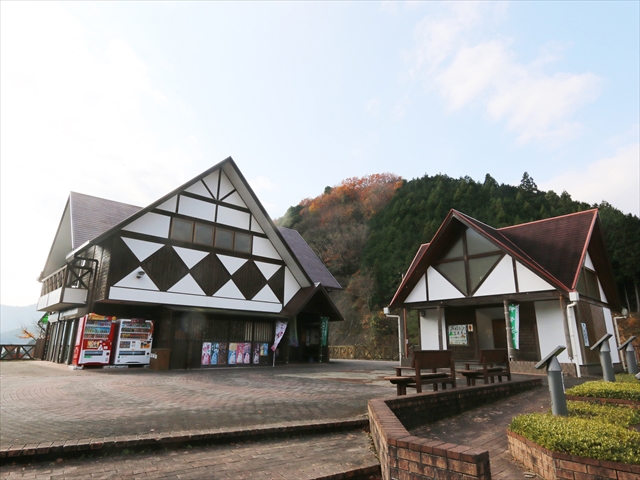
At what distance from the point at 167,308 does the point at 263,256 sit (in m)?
5.53

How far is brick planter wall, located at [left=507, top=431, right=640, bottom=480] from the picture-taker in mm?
3029

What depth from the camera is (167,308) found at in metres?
14.9

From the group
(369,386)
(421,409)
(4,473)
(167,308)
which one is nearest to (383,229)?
(167,308)

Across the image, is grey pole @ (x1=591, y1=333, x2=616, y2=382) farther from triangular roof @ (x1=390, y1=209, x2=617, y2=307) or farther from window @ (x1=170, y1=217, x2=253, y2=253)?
window @ (x1=170, y1=217, x2=253, y2=253)

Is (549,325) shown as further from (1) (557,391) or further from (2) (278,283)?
(2) (278,283)

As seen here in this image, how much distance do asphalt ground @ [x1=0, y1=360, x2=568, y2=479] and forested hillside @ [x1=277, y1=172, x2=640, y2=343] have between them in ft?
83.4

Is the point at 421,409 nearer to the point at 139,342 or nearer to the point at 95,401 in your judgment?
the point at 95,401

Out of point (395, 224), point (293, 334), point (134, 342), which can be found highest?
point (395, 224)

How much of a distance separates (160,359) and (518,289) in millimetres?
13741

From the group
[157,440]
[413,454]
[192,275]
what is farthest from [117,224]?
[413,454]

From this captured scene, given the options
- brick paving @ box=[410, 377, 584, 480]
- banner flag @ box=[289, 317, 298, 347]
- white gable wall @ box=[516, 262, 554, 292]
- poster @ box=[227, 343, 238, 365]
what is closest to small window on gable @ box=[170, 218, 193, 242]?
poster @ box=[227, 343, 238, 365]

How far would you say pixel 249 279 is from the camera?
1825cm

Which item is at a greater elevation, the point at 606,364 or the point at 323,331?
the point at 323,331

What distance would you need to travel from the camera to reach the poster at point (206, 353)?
15.5 m
